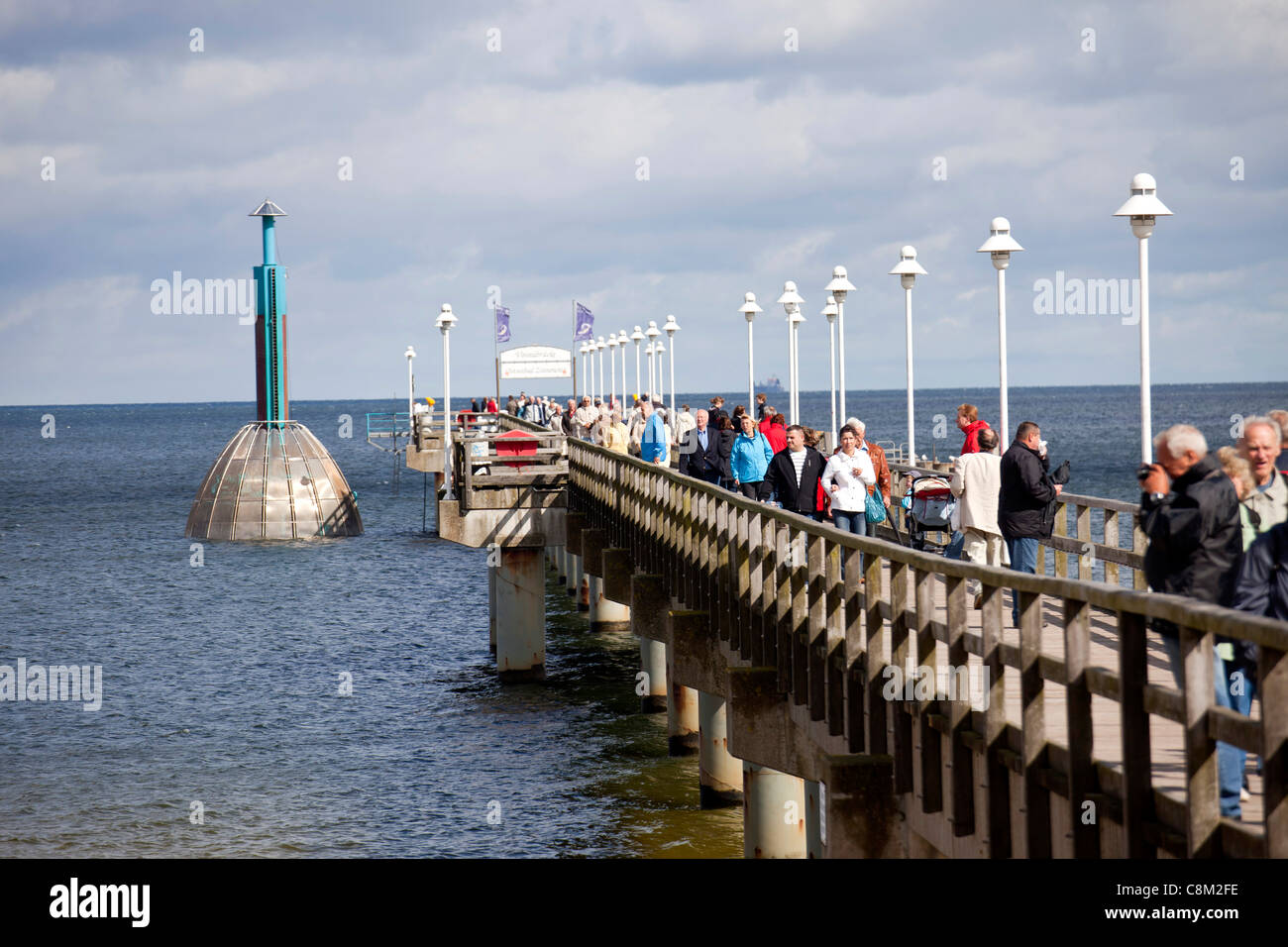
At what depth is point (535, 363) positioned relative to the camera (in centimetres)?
4138

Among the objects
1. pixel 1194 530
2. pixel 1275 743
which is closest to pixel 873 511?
pixel 1194 530

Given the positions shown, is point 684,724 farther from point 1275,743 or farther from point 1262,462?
point 1275,743

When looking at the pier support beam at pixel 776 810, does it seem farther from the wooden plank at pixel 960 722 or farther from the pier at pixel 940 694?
the wooden plank at pixel 960 722

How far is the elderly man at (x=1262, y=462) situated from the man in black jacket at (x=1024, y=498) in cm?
325

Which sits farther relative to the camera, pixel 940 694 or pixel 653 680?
pixel 653 680

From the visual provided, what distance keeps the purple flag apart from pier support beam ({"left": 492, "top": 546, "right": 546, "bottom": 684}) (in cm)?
3050

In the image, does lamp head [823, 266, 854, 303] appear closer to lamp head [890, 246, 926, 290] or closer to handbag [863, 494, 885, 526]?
lamp head [890, 246, 926, 290]

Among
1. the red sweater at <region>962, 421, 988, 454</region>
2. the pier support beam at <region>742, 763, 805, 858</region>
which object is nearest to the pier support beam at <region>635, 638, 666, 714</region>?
the pier support beam at <region>742, 763, 805, 858</region>

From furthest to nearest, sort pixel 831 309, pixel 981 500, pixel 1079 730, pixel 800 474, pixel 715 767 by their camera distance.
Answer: pixel 831 309
pixel 715 767
pixel 800 474
pixel 981 500
pixel 1079 730

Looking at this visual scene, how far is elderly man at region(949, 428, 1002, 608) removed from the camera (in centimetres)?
1228

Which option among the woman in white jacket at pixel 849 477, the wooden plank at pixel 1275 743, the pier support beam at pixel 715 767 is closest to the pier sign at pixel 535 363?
the pier support beam at pixel 715 767

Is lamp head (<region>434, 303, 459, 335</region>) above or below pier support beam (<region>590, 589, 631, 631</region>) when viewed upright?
above

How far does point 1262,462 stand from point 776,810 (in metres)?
7.57

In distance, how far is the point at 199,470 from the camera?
112 meters
